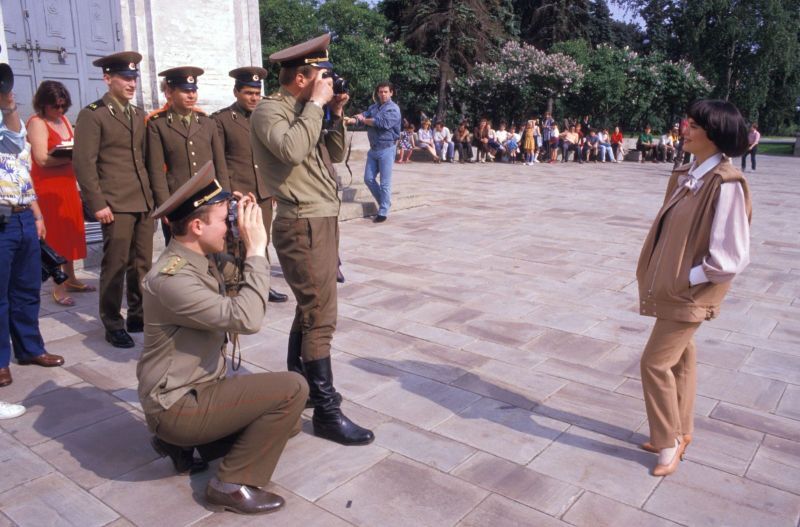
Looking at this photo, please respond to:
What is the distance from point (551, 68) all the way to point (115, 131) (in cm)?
2310

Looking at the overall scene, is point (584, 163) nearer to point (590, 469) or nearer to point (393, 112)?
point (393, 112)

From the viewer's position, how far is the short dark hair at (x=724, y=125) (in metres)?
2.91

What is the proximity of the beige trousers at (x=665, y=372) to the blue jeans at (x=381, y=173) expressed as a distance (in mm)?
6354

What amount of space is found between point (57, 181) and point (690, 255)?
4976 millimetres

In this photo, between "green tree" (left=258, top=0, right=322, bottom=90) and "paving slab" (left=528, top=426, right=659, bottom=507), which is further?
"green tree" (left=258, top=0, right=322, bottom=90)

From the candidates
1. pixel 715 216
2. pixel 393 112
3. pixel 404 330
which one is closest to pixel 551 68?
pixel 393 112

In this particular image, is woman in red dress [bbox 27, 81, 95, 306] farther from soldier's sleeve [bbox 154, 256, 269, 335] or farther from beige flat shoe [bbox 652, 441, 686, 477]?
beige flat shoe [bbox 652, 441, 686, 477]

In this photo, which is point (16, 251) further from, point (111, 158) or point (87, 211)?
point (87, 211)

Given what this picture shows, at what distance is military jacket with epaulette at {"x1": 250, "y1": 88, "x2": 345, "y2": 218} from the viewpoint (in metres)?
3.08

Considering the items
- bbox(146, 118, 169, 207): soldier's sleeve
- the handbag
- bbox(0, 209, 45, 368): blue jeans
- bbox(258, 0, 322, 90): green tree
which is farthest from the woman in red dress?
bbox(258, 0, 322, 90): green tree

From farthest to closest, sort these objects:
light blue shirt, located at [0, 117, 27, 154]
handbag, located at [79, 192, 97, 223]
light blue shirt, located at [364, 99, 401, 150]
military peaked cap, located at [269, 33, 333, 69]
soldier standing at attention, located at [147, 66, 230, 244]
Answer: light blue shirt, located at [364, 99, 401, 150] → soldier standing at attention, located at [147, 66, 230, 244] → handbag, located at [79, 192, 97, 223] → light blue shirt, located at [0, 117, 27, 154] → military peaked cap, located at [269, 33, 333, 69]

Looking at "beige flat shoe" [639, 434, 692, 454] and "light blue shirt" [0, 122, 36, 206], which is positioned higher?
"light blue shirt" [0, 122, 36, 206]

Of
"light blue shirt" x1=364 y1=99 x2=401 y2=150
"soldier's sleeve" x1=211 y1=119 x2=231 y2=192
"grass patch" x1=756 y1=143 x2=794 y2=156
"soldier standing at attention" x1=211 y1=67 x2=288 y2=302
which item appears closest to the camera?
"soldier's sleeve" x1=211 y1=119 x2=231 y2=192

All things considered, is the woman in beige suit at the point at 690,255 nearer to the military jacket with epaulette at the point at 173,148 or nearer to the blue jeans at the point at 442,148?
the military jacket with epaulette at the point at 173,148
